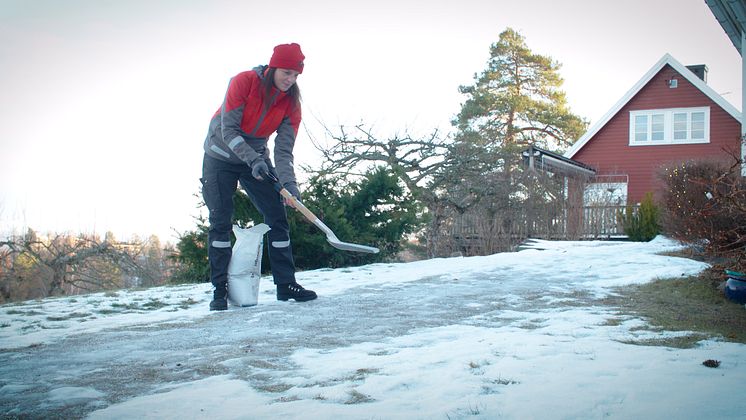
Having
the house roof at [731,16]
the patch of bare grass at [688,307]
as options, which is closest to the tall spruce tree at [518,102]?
the house roof at [731,16]

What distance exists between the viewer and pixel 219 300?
15.4ft

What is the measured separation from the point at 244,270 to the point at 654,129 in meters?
18.4

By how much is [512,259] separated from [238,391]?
6046mm

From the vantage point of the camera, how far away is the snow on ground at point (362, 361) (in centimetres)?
215

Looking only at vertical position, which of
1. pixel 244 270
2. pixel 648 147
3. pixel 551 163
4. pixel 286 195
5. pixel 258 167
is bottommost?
pixel 244 270

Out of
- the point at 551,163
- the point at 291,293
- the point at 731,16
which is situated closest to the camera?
the point at 291,293

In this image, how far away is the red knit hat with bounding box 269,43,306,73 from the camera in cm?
455

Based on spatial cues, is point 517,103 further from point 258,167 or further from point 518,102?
point 258,167

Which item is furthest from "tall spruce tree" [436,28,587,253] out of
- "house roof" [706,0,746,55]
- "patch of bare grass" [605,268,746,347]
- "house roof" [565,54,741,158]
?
"patch of bare grass" [605,268,746,347]

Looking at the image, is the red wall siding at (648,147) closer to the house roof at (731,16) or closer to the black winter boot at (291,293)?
the house roof at (731,16)

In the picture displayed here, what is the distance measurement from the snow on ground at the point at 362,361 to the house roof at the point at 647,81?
16.1 m

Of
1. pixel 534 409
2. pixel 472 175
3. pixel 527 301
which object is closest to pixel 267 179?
pixel 527 301

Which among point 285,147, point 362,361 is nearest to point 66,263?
point 285,147

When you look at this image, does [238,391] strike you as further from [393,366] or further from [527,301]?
[527,301]
